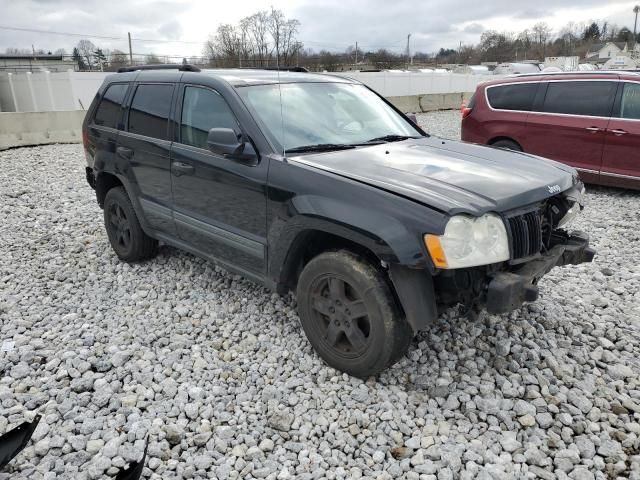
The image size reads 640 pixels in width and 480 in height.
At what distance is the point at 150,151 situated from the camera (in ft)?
14.0

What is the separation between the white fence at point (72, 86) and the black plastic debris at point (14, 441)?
19.8 metres

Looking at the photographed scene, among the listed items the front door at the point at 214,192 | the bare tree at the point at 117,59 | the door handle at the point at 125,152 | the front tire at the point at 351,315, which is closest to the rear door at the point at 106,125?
the door handle at the point at 125,152

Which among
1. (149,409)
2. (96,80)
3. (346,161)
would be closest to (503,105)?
(346,161)

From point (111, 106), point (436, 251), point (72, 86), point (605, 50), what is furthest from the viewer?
point (605, 50)

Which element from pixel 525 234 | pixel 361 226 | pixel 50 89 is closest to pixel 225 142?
pixel 361 226

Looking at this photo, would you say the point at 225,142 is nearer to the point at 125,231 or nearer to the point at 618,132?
the point at 125,231

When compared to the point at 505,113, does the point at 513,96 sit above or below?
above

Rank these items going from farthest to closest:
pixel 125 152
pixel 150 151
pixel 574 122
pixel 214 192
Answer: pixel 574 122
pixel 125 152
pixel 150 151
pixel 214 192

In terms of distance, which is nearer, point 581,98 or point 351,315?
point 351,315

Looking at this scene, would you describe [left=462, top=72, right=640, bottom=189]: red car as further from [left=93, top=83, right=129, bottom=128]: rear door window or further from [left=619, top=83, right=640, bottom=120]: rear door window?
[left=93, top=83, right=129, bottom=128]: rear door window

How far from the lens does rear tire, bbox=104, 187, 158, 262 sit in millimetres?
4812

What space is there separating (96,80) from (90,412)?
2206 centimetres

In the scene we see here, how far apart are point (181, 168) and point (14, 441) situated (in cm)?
213

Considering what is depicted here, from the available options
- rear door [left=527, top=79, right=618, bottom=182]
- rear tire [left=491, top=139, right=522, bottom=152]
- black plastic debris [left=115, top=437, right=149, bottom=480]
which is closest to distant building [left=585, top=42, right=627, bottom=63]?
rear door [left=527, top=79, right=618, bottom=182]
